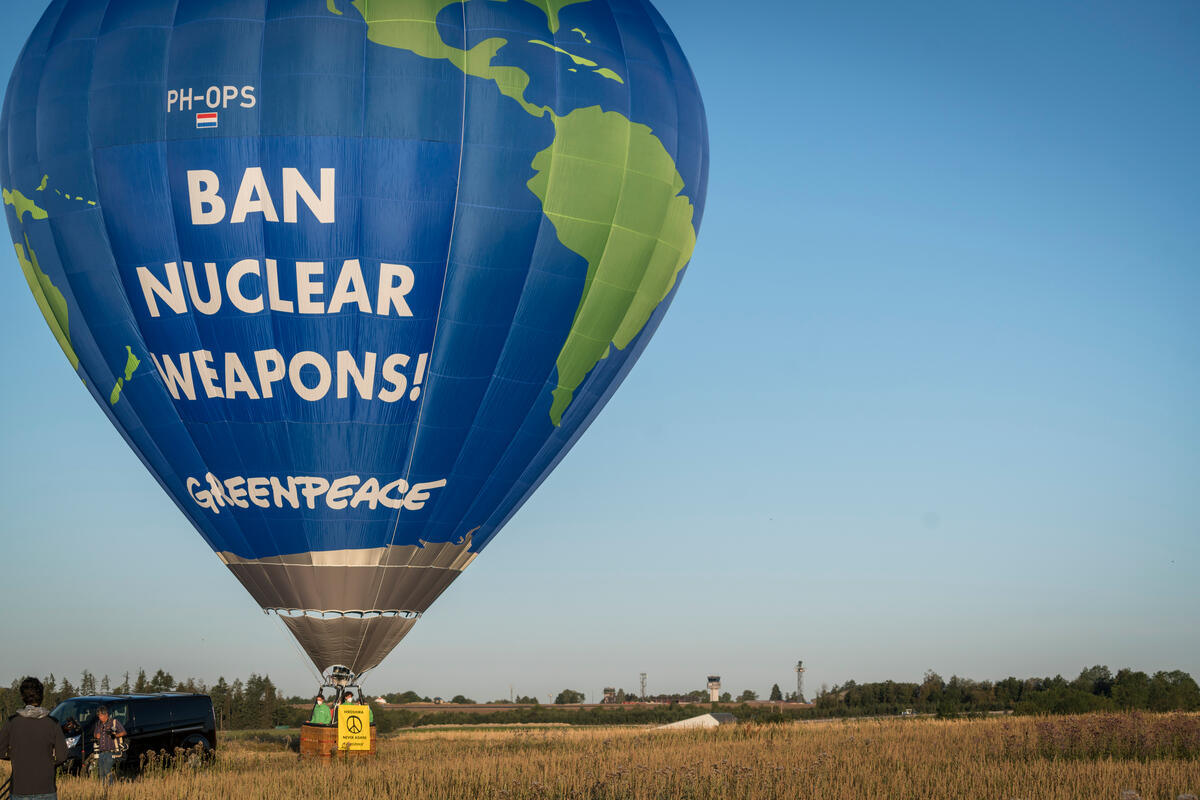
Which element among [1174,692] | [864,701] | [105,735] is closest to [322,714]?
[105,735]

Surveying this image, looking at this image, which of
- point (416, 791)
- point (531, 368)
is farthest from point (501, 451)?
point (416, 791)

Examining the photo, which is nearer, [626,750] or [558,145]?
[558,145]

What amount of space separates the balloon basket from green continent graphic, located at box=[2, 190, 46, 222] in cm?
1077

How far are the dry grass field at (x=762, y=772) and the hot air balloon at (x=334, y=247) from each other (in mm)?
4014

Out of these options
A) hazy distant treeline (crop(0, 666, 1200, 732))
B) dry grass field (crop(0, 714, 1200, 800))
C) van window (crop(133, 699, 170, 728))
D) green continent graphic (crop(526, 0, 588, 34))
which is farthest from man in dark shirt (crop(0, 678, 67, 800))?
hazy distant treeline (crop(0, 666, 1200, 732))

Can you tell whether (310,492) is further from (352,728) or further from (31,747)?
(31,747)

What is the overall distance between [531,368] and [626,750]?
758 cm

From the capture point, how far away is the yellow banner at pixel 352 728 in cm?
2333

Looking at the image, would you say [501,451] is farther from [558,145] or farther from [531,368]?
[558,145]

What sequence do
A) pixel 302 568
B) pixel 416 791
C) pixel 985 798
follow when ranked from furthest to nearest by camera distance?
pixel 302 568 < pixel 416 791 < pixel 985 798

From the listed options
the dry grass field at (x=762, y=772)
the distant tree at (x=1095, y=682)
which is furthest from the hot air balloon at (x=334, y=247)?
the distant tree at (x=1095, y=682)

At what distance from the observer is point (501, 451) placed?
24.0 m

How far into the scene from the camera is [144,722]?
21.9 m

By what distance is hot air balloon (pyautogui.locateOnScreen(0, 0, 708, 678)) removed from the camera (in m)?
21.8
